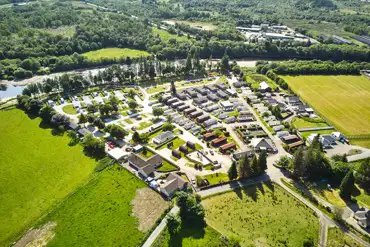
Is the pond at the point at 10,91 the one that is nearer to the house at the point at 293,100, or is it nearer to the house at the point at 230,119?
the house at the point at 230,119

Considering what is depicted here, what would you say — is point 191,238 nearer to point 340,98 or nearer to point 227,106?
point 227,106

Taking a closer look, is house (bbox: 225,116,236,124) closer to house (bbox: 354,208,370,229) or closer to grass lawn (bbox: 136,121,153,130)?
grass lawn (bbox: 136,121,153,130)

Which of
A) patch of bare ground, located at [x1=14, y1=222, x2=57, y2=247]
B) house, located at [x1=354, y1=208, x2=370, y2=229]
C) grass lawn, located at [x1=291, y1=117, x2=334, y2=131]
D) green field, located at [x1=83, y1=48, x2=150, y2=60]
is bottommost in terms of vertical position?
green field, located at [x1=83, y1=48, x2=150, y2=60]

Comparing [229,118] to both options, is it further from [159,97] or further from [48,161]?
[48,161]

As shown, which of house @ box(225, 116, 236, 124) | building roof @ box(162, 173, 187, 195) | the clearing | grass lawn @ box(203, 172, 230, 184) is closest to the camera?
building roof @ box(162, 173, 187, 195)

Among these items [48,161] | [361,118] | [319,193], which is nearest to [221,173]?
[319,193]

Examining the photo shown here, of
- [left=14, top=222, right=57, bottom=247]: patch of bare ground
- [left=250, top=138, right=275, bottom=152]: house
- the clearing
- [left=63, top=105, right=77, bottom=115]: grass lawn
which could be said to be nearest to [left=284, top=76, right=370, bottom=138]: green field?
the clearing

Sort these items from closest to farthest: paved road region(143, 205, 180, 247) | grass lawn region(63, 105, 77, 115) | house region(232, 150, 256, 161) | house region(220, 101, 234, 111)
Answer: paved road region(143, 205, 180, 247)
house region(232, 150, 256, 161)
grass lawn region(63, 105, 77, 115)
house region(220, 101, 234, 111)
